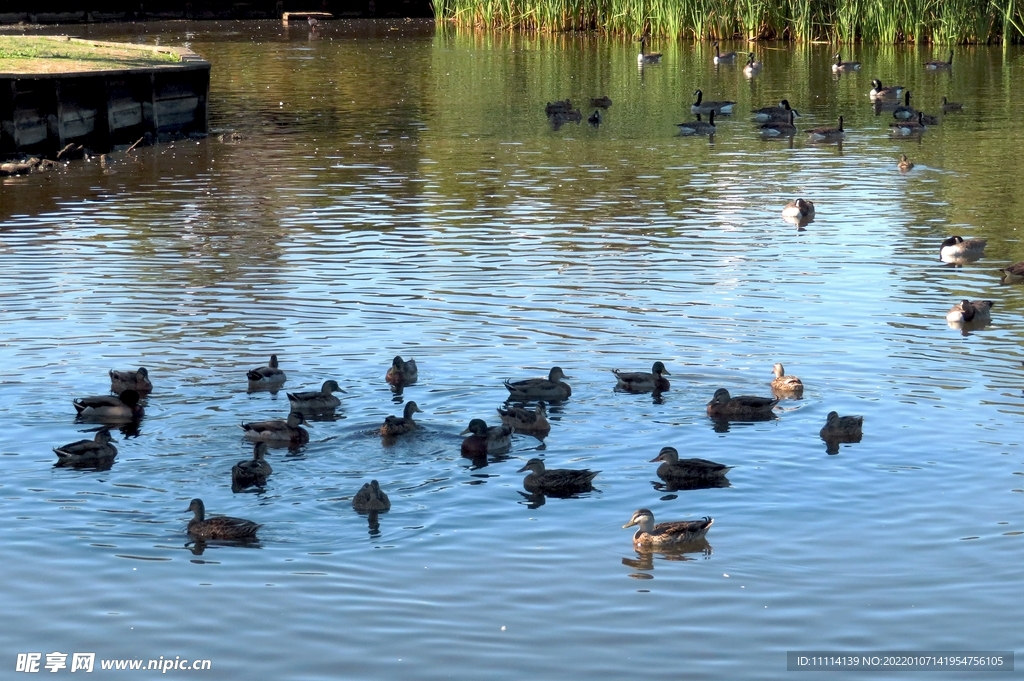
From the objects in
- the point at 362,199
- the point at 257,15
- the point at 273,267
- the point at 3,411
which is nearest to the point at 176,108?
the point at 362,199

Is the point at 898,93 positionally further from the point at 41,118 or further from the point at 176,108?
the point at 41,118

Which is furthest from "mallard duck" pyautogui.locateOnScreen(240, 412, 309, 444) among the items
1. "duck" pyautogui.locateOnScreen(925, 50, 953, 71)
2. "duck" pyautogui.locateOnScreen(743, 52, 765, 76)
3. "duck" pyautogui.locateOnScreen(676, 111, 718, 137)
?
"duck" pyautogui.locateOnScreen(925, 50, 953, 71)

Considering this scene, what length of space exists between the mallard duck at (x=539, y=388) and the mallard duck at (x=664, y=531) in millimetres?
3529

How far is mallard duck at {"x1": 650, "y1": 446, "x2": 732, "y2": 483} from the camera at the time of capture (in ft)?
44.2

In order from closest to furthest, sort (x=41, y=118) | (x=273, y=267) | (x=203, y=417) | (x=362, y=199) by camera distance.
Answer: (x=203, y=417)
(x=273, y=267)
(x=362, y=199)
(x=41, y=118)

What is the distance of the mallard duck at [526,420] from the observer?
14.9 m

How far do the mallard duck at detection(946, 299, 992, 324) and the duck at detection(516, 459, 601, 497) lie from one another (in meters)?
7.88

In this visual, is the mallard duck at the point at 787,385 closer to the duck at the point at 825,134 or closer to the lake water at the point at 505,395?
the lake water at the point at 505,395

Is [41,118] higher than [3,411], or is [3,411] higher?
[41,118]

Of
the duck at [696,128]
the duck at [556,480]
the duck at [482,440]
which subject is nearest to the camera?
the duck at [556,480]

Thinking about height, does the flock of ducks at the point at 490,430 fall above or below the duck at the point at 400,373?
below

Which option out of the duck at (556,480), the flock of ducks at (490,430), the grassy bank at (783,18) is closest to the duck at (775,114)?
the grassy bank at (783,18)

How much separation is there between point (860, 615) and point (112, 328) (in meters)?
11.9

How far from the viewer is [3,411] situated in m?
15.6
